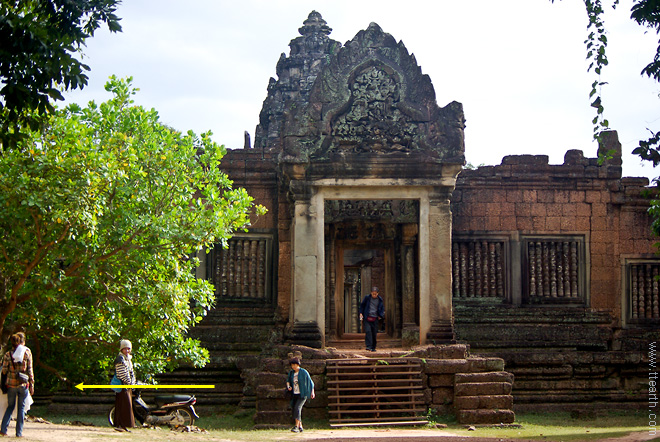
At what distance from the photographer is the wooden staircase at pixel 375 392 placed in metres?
12.2

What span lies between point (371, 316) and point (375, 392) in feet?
7.07

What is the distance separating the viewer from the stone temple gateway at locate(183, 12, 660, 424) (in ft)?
46.0

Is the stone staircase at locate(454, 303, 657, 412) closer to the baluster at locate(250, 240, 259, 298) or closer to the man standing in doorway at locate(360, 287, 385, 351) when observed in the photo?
the man standing in doorway at locate(360, 287, 385, 351)

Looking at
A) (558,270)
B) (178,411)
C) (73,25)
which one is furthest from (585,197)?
(73,25)

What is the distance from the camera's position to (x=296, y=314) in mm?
13922

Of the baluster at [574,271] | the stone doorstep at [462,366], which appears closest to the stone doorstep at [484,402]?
the stone doorstep at [462,366]

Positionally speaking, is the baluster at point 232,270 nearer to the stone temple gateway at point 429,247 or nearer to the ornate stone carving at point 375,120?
the stone temple gateway at point 429,247

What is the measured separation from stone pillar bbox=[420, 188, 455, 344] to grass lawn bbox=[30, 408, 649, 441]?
1.87 metres

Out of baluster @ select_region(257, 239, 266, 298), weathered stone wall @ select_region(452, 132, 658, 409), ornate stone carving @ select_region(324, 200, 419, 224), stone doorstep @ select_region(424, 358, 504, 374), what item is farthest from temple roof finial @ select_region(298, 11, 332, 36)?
stone doorstep @ select_region(424, 358, 504, 374)

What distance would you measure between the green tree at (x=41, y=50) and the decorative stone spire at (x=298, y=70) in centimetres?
1500

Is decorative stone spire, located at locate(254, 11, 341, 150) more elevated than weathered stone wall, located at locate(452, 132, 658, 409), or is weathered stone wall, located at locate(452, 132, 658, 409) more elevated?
decorative stone spire, located at locate(254, 11, 341, 150)

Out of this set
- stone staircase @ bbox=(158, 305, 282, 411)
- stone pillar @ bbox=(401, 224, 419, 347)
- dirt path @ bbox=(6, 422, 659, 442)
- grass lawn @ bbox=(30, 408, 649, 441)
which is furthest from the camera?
stone pillar @ bbox=(401, 224, 419, 347)

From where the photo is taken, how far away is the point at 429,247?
1403 centimetres

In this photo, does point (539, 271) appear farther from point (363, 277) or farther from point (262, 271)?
point (363, 277)
